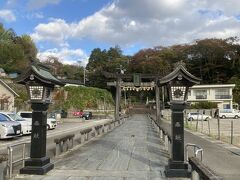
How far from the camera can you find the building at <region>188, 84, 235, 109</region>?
80.6m

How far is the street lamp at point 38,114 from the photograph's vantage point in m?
10.4

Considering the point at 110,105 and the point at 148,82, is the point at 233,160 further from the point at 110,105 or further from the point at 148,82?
the point at 110,105

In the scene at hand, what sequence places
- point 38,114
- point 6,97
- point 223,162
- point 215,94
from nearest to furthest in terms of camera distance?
point 38,114, point 223,162, point 6,97, point 215,94

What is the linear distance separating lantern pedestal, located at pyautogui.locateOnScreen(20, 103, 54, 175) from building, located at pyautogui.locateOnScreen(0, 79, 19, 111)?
132 feet

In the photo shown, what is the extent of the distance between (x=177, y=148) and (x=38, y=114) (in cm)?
401

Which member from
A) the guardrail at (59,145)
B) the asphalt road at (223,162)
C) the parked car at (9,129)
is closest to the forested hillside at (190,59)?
the parked car at (9,129)

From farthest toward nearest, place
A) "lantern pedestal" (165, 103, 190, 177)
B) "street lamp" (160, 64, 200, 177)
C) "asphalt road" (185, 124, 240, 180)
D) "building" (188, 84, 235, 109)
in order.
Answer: "building" (188, 84, 235, 109), "asphalt road" (185, 124, 240, 180), "street lamp" (160, 64, 200, 177), "lantern pedestal" (165, 103, 190, 177)

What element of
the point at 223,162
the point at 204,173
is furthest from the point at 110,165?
the point at 204,173

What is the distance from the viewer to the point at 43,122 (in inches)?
428

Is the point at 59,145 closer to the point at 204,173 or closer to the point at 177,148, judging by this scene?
the point at 177,148

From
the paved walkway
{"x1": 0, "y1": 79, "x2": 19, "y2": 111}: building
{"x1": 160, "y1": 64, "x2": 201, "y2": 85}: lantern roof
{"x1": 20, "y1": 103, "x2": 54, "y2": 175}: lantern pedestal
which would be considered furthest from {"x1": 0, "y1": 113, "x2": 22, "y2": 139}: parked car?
{"x1": 0, "y1": 79, "x2": 19, "y2": 111}: building

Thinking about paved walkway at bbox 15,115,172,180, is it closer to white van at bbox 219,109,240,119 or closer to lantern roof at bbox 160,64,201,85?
lantern roof at bbox 160,64,201,85

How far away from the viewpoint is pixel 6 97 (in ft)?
164

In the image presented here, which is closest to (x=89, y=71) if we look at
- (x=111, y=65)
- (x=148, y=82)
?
(x=111, y=65)
